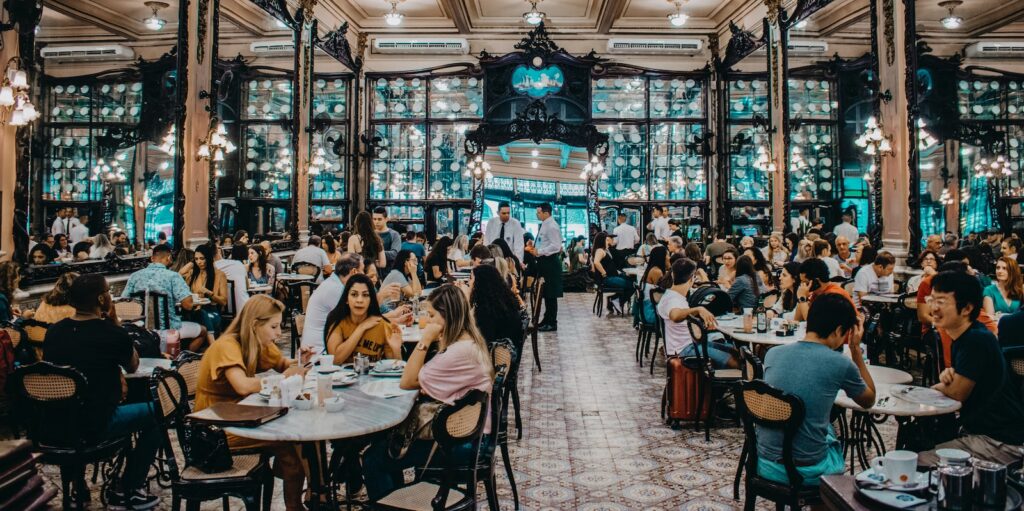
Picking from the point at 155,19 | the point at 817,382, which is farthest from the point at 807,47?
the point at 817,382

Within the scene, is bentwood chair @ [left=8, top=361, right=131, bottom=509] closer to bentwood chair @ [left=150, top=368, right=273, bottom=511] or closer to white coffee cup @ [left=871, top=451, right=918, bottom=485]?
bentwood chair @ [left=150, top=368, right=273, bottom=511]

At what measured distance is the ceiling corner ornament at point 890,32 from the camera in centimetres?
922

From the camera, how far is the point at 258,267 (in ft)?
31.8

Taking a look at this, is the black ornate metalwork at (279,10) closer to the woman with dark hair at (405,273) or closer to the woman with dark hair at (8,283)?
the woman with dark hair at (405,273)

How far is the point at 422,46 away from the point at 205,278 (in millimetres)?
10014

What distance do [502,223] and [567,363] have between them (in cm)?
291

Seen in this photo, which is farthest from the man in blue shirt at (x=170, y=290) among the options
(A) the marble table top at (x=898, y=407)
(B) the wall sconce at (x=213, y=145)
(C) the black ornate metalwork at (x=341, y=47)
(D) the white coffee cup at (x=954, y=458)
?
(C) the black ornate metalwork at (x=341, y=47)

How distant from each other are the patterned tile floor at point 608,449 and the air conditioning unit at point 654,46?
964 centimetres

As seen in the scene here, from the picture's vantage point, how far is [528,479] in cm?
475

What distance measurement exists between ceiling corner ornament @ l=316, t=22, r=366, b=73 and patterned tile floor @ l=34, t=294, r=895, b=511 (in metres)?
9.06

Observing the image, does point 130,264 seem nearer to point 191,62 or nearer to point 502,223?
point 191,62

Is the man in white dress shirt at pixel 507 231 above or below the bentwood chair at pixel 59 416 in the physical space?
above

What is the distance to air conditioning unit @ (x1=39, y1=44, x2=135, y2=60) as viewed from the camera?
22.2 ft

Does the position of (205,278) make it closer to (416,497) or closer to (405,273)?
(405,273)
